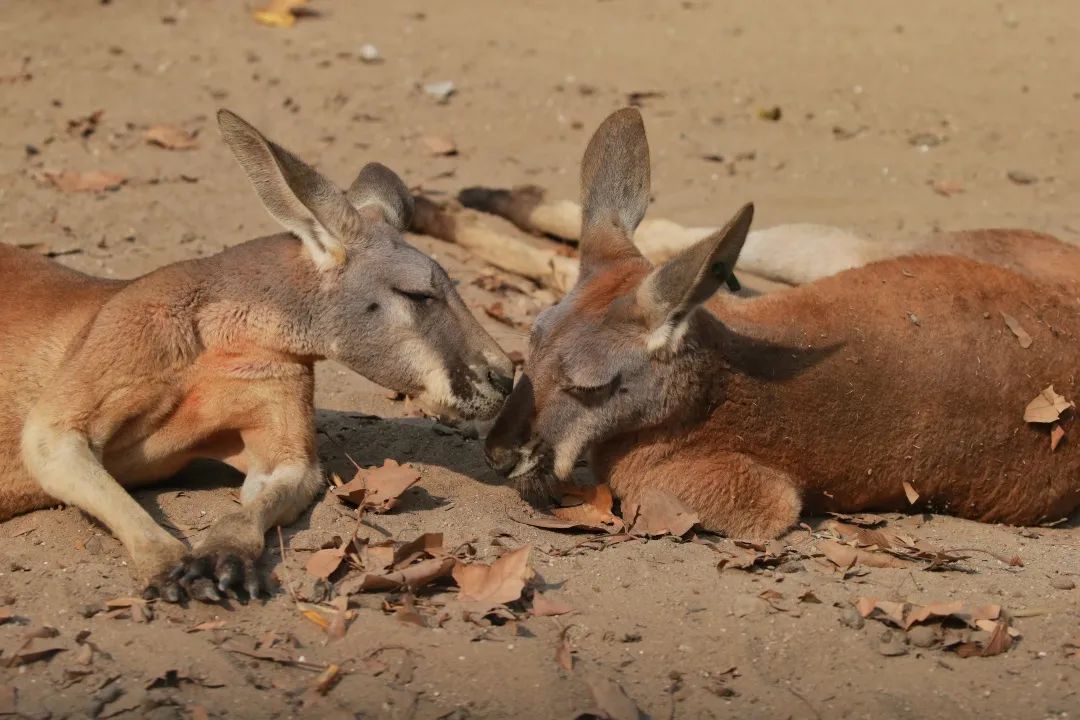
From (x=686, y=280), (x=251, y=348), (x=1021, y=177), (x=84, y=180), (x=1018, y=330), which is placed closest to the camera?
(x=686, y=280)

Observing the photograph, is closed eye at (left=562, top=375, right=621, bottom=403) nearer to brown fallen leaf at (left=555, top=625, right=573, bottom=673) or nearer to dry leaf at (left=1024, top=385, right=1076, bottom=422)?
brown fallen leaf at (left=555, top=625, right=573, bottom=673)

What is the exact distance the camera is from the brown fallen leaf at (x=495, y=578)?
3.98 metres

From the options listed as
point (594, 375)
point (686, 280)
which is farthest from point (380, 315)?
point (686, 280)

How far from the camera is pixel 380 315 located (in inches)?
184

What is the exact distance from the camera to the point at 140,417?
4484mm

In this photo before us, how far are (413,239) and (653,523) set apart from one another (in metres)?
3.19

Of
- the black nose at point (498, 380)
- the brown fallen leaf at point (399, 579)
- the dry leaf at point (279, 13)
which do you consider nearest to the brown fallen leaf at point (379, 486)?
the black nose at point (498, 380)

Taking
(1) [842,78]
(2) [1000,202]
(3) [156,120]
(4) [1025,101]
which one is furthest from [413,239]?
(4) [1025,101]

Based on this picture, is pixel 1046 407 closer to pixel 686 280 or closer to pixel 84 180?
pixel 686 280

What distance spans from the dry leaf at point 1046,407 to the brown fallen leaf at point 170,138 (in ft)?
16.9

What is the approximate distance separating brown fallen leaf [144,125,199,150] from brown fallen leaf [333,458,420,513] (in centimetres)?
401

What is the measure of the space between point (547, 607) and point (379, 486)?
920 mm

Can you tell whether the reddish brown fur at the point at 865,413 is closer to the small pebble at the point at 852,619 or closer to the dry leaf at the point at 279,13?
the small pebble at the point at 852,619

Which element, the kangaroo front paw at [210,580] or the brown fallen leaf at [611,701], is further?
the kangaroo front paw at [210,580]
